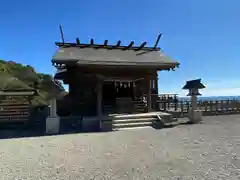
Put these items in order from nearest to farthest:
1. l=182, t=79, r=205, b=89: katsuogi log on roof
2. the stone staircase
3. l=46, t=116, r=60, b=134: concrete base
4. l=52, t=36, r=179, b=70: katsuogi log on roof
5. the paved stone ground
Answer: the paved stone ground < l=46, t=116, r=60, b=134: concrete base < the stone staircase < l=52, t=36, r=179, b=70: katsuogi log on roof < l=182, t=79, r=205, b=89: katsuogi log on roof

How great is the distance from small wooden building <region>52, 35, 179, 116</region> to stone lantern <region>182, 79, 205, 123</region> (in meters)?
1.74

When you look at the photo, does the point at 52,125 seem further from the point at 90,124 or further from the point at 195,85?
the point at 195,85

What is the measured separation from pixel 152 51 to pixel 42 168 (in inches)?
459

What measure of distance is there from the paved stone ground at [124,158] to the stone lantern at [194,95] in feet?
14.1

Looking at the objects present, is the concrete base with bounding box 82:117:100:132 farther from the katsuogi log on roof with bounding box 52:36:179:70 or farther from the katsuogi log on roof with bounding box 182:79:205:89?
the katsuogi log on roof with bounding box 182:79:205:89

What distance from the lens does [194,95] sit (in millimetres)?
12852

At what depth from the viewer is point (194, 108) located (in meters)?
12.6

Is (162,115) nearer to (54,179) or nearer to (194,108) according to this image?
(194,108)

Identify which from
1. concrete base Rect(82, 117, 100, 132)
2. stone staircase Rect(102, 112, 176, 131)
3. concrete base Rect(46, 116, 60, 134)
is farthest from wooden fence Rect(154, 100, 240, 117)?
concrete base Rect(46, 116, 60, 134)

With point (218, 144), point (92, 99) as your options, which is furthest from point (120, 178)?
point (92, 99)

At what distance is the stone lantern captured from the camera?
12.4m

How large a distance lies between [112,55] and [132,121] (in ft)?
14.6

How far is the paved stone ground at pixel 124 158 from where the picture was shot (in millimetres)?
4398

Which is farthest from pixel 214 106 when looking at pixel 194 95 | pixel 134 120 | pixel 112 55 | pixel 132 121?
pixel 112 55
